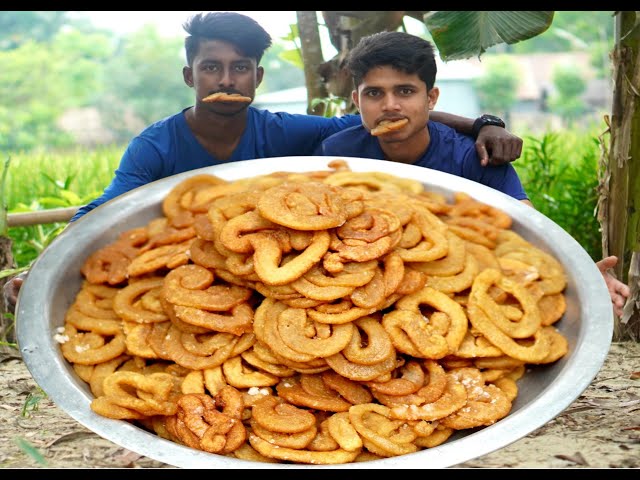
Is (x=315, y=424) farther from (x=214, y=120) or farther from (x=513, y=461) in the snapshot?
(x=214, y=120)

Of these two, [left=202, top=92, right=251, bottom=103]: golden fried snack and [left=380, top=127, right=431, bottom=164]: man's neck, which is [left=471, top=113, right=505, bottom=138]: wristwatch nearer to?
[left=380, top=127, right=431, bottom=164]: man's neck

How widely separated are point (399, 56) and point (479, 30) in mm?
357

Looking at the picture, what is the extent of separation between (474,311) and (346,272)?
38cm

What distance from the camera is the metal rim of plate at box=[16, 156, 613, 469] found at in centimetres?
175

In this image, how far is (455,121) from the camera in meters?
2.71

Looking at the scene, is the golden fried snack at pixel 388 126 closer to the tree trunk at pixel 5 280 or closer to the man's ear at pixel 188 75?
the man's ear at pixel 188 75

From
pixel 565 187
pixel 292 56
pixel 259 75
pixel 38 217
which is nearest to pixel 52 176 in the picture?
pixel 38 217

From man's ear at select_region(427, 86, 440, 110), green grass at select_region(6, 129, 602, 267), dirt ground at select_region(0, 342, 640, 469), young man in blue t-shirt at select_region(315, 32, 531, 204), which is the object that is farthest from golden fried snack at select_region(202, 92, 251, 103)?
green grass at select_region(6, 129, 602, 267)

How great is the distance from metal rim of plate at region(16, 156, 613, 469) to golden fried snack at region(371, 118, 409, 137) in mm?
98

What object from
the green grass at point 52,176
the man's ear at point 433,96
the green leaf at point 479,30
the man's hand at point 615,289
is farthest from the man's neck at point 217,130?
the green grass at point 52,176

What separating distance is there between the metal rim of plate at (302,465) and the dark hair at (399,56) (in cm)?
31

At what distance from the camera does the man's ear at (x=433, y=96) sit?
260 cm
